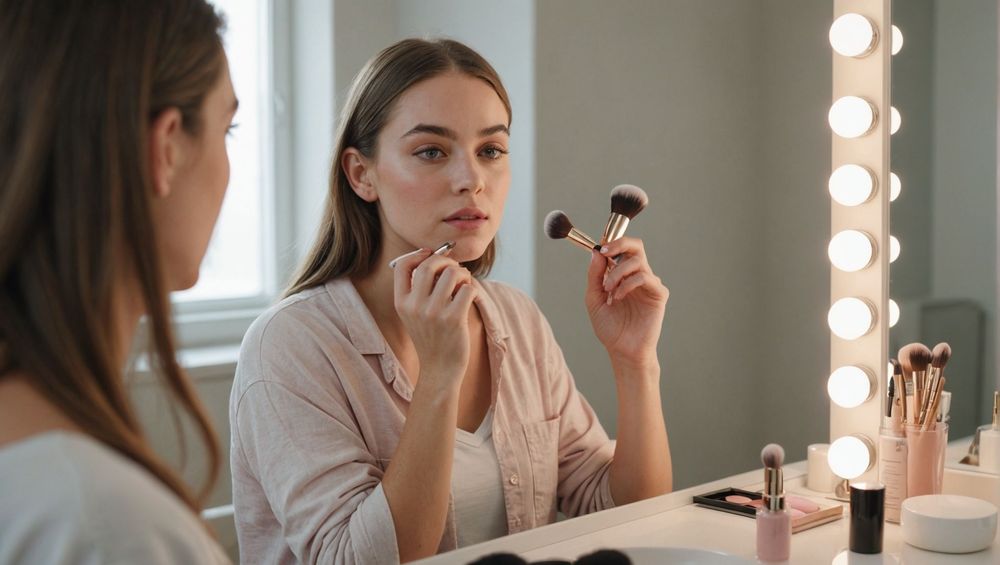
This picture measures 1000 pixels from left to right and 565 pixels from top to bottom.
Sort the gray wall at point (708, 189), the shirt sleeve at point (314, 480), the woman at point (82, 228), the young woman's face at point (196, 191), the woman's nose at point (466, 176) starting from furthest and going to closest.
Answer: the gray wall at point (708, 189) < the woman's nose at point (466, 176) < the shirt sleeve at point (314, 480) < the young woman's face at point (196, 191) < the woman at point (82, 228)

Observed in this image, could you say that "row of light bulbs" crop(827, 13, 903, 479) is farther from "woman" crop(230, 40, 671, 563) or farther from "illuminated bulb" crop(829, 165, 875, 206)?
"woman" crop(230, 40, 671, 563)

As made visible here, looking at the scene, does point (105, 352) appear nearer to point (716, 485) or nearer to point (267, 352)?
point (267, 352)

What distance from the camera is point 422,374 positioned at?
93 cm

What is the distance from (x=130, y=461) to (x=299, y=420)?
1.37 ft

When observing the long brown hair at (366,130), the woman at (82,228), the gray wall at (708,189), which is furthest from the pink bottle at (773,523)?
the gray wall at (708,189)

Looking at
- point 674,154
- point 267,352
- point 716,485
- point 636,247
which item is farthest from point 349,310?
point 674,154

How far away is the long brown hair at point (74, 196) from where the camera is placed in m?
0.50

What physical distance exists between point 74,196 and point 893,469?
89 centimetres

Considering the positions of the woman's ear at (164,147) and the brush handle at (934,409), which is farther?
the brush handle at (934,409)

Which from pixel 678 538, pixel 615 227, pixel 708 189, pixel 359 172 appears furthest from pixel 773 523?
pixel 708 189

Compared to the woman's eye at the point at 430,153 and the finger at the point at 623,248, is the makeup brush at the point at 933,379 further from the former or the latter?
the woman's eye at the point at 430,153

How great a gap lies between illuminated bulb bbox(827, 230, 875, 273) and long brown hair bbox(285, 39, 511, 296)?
1.40 ft

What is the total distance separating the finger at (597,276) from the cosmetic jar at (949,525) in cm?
39

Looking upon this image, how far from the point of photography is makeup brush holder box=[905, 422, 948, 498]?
3.52 ft
